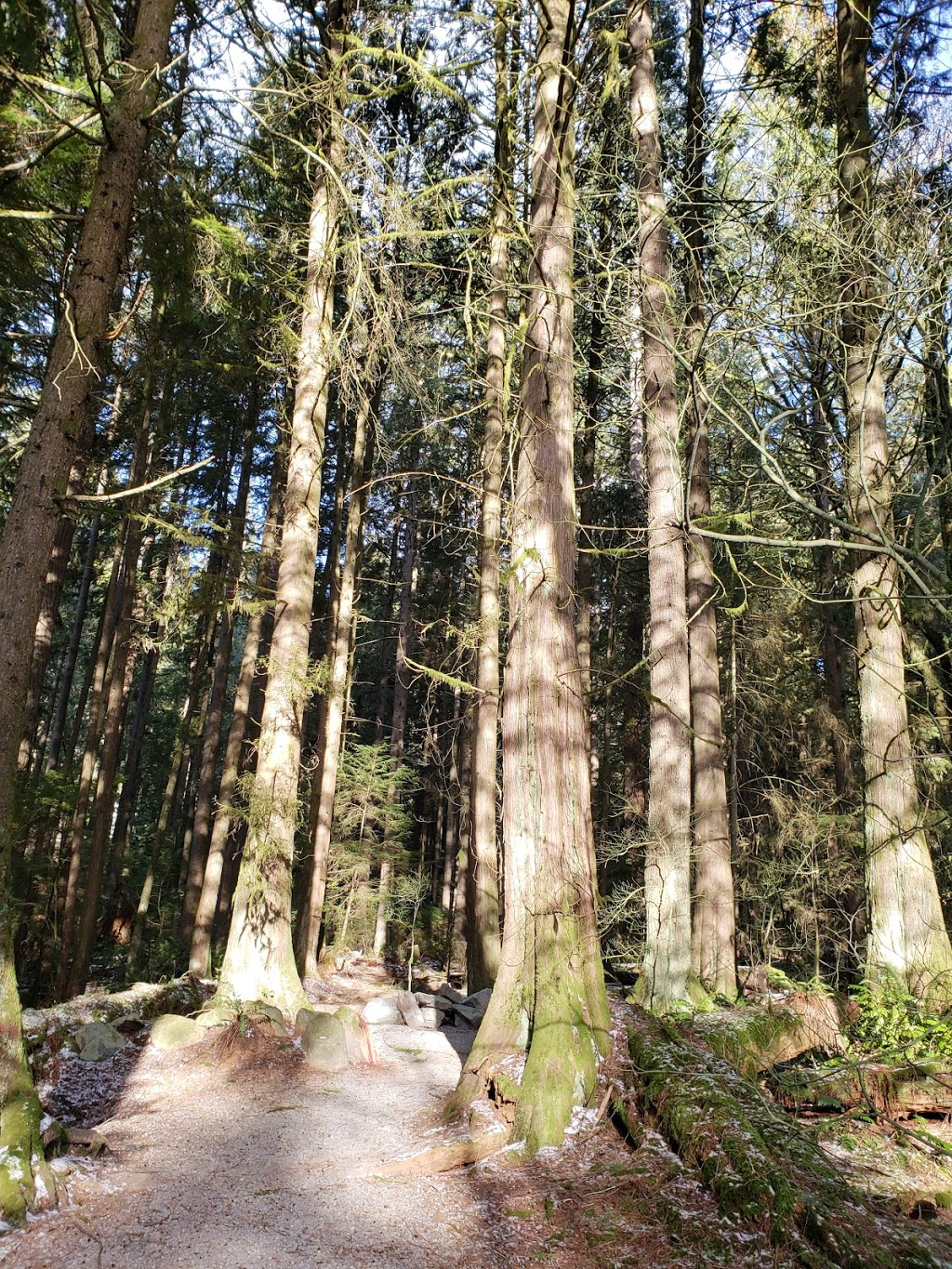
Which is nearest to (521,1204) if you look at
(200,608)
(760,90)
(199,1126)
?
(199,1126)

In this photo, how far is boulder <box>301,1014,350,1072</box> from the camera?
274 inches

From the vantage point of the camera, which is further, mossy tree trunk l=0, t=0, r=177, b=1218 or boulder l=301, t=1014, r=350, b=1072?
boulder l=301, t=1014, r=350, b=1072

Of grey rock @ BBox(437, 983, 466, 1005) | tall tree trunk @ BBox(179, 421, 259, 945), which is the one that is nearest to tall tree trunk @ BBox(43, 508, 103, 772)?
tall tree trunk @ BBox(179, 421, 259, 945)

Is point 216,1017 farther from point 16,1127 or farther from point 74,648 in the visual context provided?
point 74,648

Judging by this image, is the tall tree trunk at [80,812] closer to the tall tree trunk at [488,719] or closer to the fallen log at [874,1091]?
the tall tree trunk at [488,719]

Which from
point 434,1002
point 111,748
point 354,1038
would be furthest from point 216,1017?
point 111,748

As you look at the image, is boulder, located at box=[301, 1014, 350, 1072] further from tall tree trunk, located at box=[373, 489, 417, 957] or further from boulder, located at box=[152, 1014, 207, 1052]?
tall tree trunk, located at box=[373, 489, 417, 957]

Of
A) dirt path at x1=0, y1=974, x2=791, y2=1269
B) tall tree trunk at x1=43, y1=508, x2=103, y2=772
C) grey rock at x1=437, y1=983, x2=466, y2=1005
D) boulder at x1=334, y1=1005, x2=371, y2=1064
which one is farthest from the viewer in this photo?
tall tree trunk at x1=43, y1=508, x2=103, y2=772

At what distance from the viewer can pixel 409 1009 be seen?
34.2 feet

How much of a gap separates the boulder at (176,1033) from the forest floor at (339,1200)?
1.11 meters

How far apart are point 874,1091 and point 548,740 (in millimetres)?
3448

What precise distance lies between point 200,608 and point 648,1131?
295 inches

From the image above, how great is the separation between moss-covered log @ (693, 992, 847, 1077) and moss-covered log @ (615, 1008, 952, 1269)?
1027 mm

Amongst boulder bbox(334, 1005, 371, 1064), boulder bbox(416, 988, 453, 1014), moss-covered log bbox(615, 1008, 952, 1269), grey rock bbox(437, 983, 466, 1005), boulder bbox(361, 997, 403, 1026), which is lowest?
grey rock bbox(437, 983, 466, 1005)
